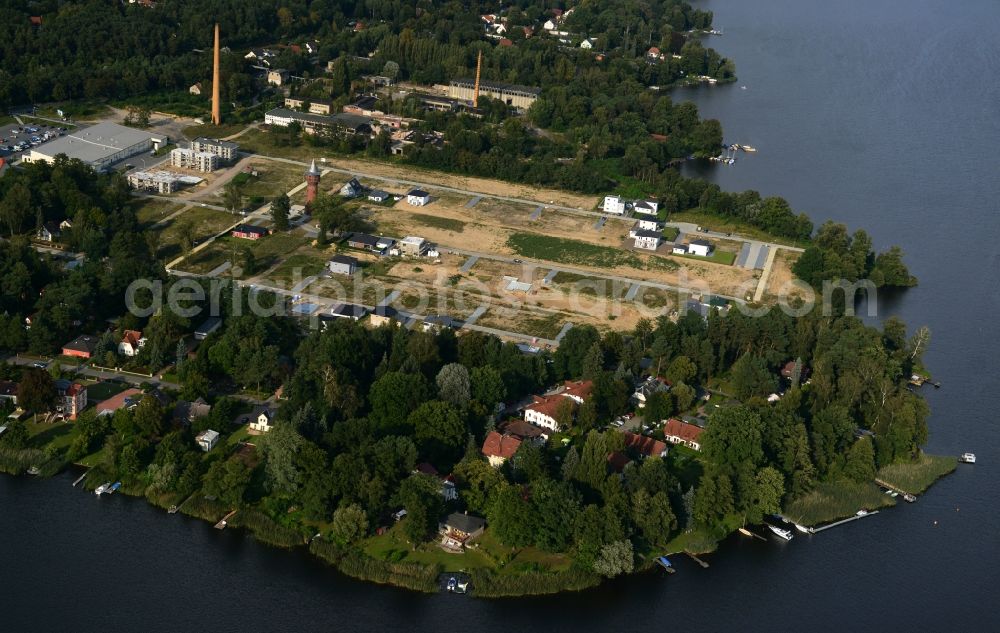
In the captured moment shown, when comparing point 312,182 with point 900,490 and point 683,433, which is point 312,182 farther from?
point 900,490

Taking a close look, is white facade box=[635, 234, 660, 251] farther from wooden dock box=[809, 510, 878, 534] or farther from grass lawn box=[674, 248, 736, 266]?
wooden dock box=[809, 510, 878, 534]

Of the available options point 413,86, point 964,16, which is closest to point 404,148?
point 413,86

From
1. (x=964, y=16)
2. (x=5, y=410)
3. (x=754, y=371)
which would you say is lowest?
(x=5, y=410)

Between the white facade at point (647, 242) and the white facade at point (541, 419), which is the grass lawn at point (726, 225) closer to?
the white facade at point (647, 242)

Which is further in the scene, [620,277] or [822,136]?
[822,136]

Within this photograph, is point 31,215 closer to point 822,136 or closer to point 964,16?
point 822,136

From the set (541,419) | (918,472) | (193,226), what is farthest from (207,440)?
(918,472)

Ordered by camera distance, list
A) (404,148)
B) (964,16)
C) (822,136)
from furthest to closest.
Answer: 1. (964,16)
2. (822,136)
3. (404,148)

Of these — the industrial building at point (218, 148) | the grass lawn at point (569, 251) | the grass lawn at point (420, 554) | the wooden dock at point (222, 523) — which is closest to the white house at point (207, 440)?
the wooden dock at point (222, 523)
